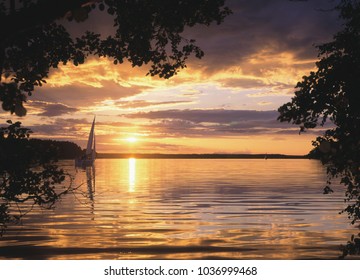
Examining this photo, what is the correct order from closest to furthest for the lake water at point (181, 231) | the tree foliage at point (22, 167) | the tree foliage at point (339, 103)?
the tree foliage at point (339, 103) < the tree foliage at point (22, 167) < the lake water at point (181, 231)

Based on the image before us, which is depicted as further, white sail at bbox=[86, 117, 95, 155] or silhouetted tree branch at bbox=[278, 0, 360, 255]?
white sail at bbox=[86, 117, 95, 155]

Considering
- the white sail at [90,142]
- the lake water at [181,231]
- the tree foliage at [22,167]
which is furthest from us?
the white sail at [90,142]

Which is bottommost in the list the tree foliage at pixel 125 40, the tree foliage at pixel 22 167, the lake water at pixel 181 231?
the lake water at pixel 181 231

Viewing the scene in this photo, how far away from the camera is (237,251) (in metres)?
22.1

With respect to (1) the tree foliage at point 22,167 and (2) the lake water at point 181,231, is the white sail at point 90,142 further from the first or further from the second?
(1) the tree foliage at point 22,167

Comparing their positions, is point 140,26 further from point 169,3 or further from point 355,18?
point 355,18

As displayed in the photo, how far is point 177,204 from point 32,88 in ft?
112

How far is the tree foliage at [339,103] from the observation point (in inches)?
389

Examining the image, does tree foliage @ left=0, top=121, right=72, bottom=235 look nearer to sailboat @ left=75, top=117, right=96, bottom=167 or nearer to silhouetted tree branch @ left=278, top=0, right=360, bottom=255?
silhouetted tree branch @ left=278, top=0, right=360, bottom=255

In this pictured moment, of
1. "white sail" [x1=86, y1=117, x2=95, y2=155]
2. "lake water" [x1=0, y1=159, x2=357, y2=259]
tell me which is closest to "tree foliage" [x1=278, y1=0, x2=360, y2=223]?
"lake water" [x1=0, y1=159, x2=357, y2=259]

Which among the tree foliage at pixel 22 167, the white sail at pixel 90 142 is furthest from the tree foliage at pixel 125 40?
the white sail at pixel 90 142

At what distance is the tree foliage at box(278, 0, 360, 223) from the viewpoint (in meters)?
9.88

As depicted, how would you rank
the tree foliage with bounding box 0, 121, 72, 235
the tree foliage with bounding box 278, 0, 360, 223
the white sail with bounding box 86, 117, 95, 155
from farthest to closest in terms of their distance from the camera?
the white sail with bounding box 86, 117, 95, 155 → the tree foliage with bounding box 0, 121, 72, 235 → the tree foliage with bounding box 278, 0, 360, 223

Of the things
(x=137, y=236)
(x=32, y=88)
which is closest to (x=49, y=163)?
(x=32, y=88)
